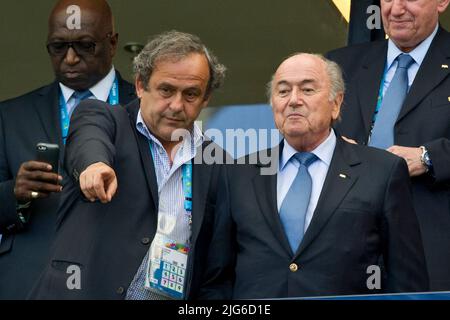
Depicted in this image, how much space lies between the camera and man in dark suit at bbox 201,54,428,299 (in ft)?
12.8

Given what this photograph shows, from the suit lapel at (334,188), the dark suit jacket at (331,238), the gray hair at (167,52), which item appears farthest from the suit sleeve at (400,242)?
the gray hair at (167,52)

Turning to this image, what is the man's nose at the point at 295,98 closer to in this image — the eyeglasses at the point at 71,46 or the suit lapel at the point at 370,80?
the suit lapel at the point at 370,80

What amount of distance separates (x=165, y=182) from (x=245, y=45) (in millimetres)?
2212

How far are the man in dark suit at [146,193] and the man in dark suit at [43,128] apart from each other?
36cm

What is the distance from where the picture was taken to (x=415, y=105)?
4.54 metres

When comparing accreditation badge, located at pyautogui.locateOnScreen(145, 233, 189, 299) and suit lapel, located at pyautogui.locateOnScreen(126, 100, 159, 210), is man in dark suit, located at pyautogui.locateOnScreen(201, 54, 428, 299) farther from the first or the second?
suit lapel, located at pyautogui.locateOnScreen(126, 100, 159, 210)

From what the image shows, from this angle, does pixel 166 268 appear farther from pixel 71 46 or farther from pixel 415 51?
pixel 415 51

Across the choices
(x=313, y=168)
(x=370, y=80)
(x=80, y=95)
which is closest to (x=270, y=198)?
(x=313, y=168)

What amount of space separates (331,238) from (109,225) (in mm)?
795

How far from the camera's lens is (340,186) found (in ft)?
13.1

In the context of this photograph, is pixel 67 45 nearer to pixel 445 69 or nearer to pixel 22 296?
pixel 22 296

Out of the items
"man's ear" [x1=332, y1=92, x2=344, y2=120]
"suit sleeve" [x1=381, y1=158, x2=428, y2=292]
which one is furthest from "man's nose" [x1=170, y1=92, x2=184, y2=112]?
"suit sleeve" [x1=381, y1=158, x2=428, y2=292]
